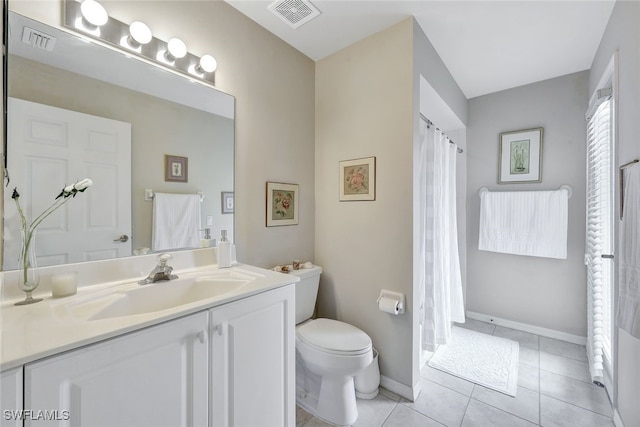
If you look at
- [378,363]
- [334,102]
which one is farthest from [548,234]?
[334,102]

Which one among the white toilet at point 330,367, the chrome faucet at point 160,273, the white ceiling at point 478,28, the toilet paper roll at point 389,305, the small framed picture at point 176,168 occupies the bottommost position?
the white toilet at point 330,367

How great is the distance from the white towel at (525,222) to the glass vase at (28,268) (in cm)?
332

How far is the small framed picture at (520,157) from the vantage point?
8.29 feet

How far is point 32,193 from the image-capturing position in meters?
0.99

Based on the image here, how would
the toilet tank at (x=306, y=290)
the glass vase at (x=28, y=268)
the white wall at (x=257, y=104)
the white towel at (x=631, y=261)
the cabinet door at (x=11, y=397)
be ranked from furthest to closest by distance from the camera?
the toilet tank at (x=306, y=290) < the white wall at (x=257, y=104) < the white towel at (x=631, y=261) < the glass vase at (x=28, y=268) < the cabinet door at (x=11, y=397)

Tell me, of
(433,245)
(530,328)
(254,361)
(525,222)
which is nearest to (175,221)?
(254,361)

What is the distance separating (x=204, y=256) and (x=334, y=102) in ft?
4.98

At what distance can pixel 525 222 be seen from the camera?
253cm

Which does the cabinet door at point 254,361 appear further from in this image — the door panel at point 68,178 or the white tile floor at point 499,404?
the door panel at point 68,178

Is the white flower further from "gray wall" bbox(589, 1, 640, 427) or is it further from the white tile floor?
"gray wall" bbox(589, 1, 640, 427)

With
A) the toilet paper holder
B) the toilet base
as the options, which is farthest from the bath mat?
the toilet base

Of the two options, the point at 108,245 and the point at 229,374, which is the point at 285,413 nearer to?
the point at 229,374

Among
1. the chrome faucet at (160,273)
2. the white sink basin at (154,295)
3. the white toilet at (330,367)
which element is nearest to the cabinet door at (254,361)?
the white sink basin at (154,295)

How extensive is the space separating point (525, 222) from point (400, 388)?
2013mm
